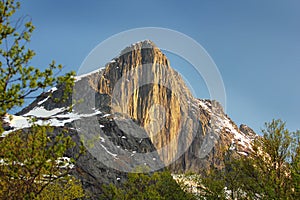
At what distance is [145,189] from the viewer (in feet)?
114

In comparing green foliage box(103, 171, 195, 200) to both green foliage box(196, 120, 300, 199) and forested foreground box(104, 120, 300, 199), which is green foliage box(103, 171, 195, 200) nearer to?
forested foreground box(104, 120, 300, 199)

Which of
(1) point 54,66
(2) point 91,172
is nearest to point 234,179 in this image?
(1) point 54,66

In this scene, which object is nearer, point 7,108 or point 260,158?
point 7,108

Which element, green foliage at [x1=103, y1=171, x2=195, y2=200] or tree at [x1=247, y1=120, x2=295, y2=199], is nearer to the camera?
tree at [x1=247, y1=120, x2=295, y2=199]

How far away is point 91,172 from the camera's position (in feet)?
278

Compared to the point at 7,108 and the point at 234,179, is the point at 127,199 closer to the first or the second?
the point at 234,179

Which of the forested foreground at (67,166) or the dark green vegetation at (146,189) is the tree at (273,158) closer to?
the forested foreground at (67,166)

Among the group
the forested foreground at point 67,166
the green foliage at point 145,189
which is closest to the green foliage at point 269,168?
the forested foreground at point 67,166

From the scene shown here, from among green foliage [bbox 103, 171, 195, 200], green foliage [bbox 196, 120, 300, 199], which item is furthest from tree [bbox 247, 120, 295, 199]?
green foliage [bbox 103, 171, 195, 200]

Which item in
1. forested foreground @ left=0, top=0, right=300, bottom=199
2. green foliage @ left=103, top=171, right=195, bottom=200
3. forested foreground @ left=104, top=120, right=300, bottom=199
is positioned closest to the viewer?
forested foreground @ left=0, top=0, right=300, bottom=199

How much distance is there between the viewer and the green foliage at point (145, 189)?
3344cm

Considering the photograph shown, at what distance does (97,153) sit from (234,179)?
2758 inches

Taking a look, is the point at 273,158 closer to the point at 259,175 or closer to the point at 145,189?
the point at 259,175

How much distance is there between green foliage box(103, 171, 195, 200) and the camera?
110 feet
